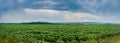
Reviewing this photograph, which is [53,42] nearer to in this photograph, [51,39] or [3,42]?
[51,39]

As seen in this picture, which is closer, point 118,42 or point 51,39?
Answer: point 118,42

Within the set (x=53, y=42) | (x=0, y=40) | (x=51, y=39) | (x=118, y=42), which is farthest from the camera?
(x=51, y=39)

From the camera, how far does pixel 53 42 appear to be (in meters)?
37.1

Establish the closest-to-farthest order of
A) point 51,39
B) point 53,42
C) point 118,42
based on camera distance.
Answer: point 118,42 < point 53,42 < point 51,39

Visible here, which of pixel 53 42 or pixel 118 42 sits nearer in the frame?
pixel 118 42

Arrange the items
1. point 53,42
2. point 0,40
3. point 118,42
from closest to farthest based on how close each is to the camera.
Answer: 1. point 0,40
2. point 118,42
3. point 53,42

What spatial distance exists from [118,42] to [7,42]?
12.3 meters

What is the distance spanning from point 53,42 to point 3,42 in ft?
84.2

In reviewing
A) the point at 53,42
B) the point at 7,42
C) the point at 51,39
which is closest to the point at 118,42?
the point at 7,42

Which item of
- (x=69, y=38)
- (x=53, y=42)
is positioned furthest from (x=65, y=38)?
(x=53, y=42)

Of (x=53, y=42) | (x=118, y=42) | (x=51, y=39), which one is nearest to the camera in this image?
(x=118, y=42)

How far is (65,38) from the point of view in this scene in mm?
42375

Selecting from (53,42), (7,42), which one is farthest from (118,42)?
(53,42)

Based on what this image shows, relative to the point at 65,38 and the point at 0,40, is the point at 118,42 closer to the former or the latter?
the point at 0,40
